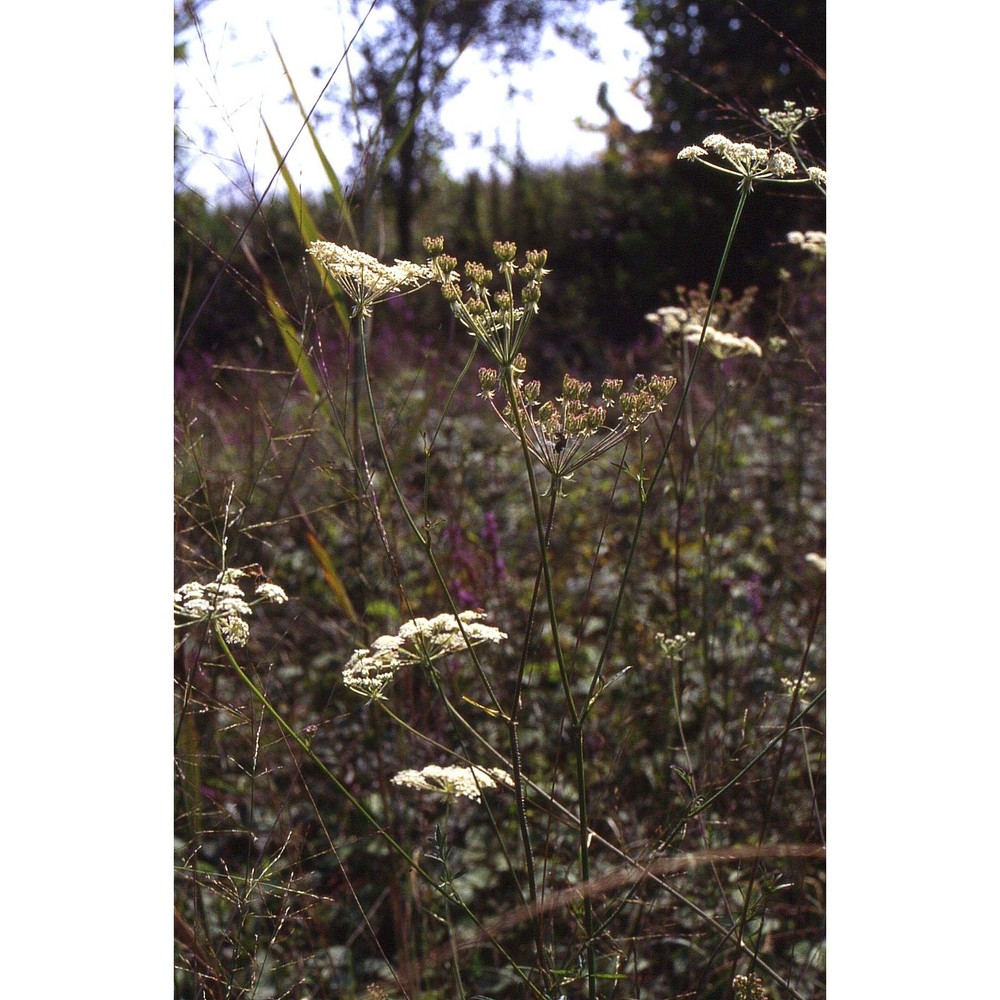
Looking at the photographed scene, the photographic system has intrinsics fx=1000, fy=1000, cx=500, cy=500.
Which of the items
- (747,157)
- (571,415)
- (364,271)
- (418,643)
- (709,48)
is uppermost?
(709,48)

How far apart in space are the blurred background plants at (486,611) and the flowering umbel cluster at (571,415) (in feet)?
0.22

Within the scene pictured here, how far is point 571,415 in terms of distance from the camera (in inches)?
29.9

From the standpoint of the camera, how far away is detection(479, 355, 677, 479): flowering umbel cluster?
75 centimetres

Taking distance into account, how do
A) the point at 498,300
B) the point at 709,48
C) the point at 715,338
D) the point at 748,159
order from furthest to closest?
the point at 709,48
the point at 715,338
the point at 748,159
the point at 498,300

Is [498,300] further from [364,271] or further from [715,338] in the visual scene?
[715,338]

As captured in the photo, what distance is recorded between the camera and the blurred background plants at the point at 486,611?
114cm

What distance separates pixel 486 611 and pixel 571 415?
1006 millimetres

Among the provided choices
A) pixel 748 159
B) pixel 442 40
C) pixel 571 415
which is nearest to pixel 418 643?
pixel 571 415

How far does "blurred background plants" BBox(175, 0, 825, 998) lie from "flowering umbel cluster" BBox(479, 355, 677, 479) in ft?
0.22

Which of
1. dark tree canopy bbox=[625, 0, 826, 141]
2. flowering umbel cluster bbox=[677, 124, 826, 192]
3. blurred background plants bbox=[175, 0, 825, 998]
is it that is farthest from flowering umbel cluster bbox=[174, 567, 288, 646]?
dark tree canopy bbox=[625, 0, 826, 141]

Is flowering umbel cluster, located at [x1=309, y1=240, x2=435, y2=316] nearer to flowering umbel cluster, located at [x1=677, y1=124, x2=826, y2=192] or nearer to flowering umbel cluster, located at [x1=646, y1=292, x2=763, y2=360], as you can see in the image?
flowering umbel cluster, located at [x1=677, y1=124, x2=826, y2=192]
